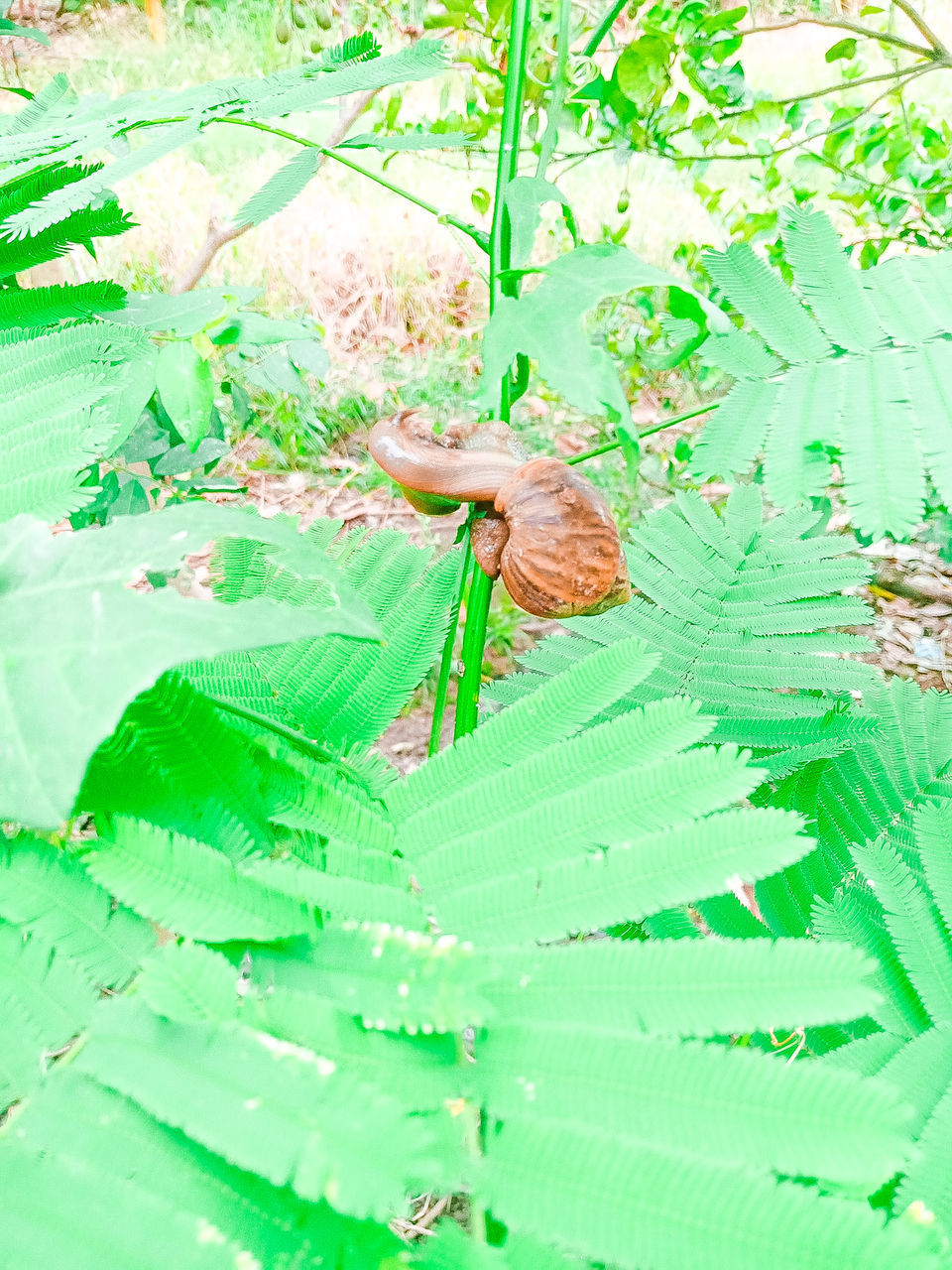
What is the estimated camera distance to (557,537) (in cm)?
56

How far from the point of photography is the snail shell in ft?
1.82

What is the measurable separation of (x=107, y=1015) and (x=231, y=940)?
55 mm

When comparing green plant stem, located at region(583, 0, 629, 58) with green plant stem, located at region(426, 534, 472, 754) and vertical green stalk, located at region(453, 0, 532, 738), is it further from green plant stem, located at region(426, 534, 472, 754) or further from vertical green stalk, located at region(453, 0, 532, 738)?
green plant stem, located at region(426, 534, 472, 754)

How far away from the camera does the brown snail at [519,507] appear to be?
558 millimetres

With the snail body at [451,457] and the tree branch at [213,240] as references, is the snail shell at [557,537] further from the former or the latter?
the tree branch at [213,240]

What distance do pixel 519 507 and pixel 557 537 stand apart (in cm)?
3

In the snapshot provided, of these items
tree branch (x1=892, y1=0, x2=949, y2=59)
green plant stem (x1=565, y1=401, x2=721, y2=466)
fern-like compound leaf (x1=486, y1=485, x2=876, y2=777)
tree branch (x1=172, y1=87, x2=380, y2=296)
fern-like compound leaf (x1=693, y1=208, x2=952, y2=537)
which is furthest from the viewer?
tree branch (x1=172, y1=87, x2=380, y2=296)

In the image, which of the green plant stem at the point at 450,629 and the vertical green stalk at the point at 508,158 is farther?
the green plant stem at the point at 450,629

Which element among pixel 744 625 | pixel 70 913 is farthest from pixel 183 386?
pixel 744 625

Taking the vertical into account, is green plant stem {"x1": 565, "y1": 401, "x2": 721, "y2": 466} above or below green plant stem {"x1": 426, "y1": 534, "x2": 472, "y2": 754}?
above

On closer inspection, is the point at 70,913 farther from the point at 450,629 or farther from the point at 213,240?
the point at 213,240

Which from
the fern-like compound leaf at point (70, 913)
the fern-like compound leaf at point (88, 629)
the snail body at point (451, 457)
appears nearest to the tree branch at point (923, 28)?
the snail body at point (451, 457)

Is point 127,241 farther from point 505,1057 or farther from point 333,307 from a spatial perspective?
point 505,1057

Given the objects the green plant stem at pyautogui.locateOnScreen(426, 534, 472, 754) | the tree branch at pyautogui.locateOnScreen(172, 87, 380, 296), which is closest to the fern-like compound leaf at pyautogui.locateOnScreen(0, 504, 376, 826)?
the green plant stem at pyautogui.locateOnScreen(426, 534, 472, 754)
